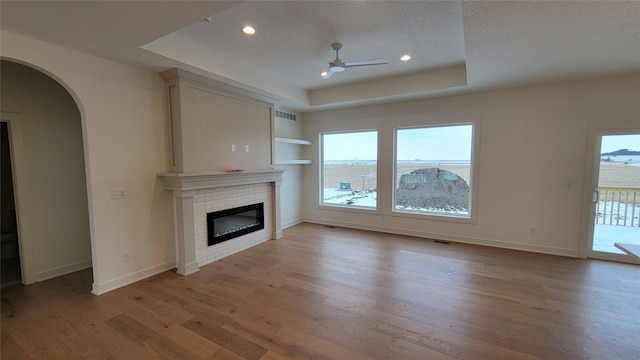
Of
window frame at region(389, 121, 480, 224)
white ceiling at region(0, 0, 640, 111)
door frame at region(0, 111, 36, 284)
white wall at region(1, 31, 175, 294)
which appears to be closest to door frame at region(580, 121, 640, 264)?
white ceiling at region(0, 0, 640, 111)

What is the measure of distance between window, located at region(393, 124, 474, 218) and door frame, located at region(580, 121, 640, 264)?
5.05 ft

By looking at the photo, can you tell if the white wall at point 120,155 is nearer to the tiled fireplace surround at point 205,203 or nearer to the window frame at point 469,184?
the tiled fireplace surround at point 205,203

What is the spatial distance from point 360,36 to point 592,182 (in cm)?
412

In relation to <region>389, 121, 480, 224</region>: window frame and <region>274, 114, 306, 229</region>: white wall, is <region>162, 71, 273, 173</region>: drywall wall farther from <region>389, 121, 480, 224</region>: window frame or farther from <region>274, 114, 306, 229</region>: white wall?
<region>389, 121, 480, 224</region>: window frame

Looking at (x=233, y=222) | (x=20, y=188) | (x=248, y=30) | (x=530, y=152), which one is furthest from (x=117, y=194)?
(x=530, y=152)

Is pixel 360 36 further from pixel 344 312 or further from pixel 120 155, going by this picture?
pixel 120 155

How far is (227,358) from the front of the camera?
6.78 feet

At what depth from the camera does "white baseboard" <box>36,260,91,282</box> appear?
11.2ft

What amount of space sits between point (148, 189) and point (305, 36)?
9.17 ft

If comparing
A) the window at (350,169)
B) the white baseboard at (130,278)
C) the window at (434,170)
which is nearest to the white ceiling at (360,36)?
the window at (434,170)

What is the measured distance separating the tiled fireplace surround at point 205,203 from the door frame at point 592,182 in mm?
5034

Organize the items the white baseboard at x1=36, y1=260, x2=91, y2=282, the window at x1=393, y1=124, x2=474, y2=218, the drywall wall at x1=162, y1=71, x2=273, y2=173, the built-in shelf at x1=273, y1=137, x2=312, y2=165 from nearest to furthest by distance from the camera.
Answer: the white baseboard at x1=36, y1=260, x2=91, y2=282 → the drywall wall at x1=162, y1=71, x2=273, y2=173 → the window at x1=393, y1=124, x2=474, y2=218 → the built-in shelf at x1=273, y1=137, x2=312, y2=165

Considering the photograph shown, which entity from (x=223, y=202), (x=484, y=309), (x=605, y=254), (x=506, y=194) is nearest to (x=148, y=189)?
(x=223, y=202)

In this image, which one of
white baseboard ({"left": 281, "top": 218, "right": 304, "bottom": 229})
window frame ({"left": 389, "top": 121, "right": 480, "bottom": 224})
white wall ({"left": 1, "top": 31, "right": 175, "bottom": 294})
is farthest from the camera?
white baseboard ({"left": 281, "top": 218, "right": 304, "bottom": 229})
